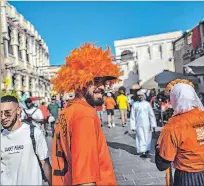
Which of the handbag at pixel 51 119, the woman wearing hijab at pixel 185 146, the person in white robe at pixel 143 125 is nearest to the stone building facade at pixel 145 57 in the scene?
the handbag at pixel 51 119

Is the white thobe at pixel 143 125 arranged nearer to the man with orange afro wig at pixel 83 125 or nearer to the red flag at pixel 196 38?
the man with orange afro wig at pixel 83 125

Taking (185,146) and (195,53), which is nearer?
(185,146)

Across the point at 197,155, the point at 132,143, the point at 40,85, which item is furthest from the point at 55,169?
the point at 40,85

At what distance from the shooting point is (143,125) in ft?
24.5

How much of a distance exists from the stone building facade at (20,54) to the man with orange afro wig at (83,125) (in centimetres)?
2275

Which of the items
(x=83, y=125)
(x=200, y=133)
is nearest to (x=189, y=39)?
(x=200, y=133)

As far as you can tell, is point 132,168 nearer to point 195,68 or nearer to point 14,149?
point 195,68

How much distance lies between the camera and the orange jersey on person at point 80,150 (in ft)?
5.96

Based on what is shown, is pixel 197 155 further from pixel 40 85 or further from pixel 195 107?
pixel 40 85

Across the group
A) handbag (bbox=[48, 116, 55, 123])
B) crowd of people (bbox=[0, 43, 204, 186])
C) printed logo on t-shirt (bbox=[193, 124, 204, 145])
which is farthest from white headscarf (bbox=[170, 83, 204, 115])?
handbag (bbox=[48, 116, 55, 123])

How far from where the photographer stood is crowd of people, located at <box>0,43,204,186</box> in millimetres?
1864

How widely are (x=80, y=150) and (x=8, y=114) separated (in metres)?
1.21

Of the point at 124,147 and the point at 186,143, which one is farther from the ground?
the point at 186,143

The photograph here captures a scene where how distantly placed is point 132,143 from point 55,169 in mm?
7554
